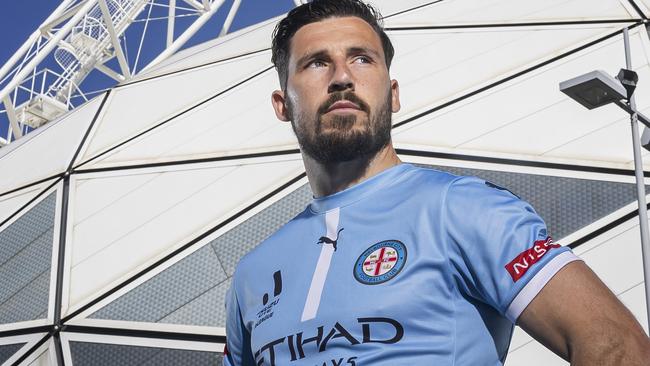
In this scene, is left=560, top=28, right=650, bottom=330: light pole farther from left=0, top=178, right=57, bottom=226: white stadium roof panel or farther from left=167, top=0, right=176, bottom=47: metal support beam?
left=167, top=0, right=176, bottom=47: metal support beam

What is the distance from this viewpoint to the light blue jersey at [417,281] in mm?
1827

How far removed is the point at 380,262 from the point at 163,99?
848 centimetres

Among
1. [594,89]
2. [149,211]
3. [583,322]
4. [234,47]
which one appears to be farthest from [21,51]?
[583,322]

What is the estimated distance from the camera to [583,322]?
168cm

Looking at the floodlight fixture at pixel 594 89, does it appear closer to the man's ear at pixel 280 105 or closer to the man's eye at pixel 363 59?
the man's ear at pixel 280 105

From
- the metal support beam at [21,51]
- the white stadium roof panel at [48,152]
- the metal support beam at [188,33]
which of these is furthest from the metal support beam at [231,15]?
the white stadium roof panel at [48,152]

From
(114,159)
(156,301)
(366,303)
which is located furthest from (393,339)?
(114,159)

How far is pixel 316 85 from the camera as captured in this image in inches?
91.7

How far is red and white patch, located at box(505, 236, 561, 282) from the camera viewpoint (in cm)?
177

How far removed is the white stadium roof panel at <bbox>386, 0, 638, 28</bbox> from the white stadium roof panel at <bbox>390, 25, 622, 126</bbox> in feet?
0.99

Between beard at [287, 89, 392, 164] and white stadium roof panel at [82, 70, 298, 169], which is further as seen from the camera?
white stadium roof panel at [82, 70, 298, 169]

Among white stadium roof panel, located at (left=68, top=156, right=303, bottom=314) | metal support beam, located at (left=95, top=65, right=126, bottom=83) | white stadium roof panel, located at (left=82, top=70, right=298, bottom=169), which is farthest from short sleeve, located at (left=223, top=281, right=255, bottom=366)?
metal support beam, located at (left=95, top=65, right=126, bottom=83)

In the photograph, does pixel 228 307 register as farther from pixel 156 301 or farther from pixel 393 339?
pixel 156 301

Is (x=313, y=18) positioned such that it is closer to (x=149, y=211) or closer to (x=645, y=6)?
(x=149, y=211)
